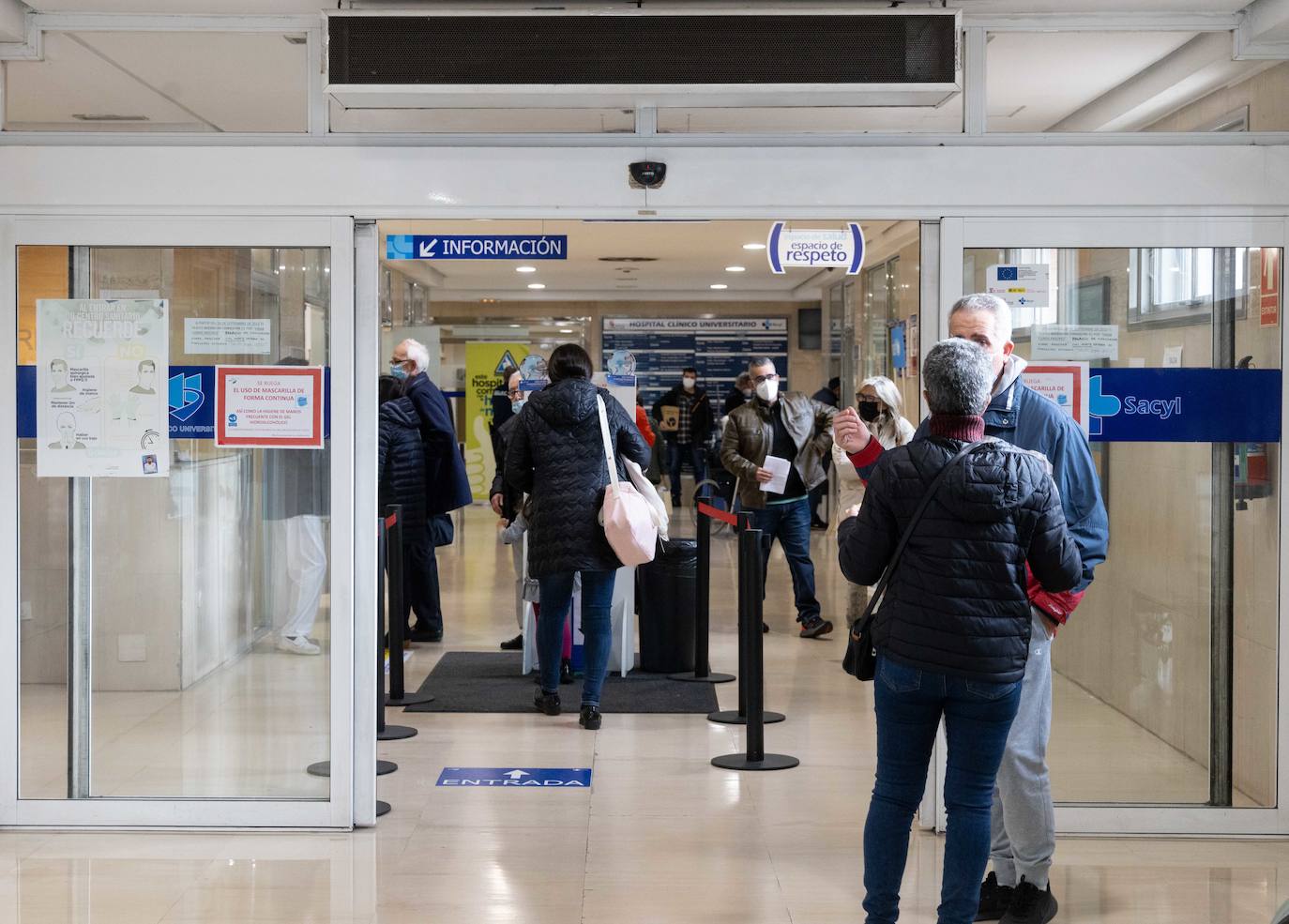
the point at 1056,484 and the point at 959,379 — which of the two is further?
the point at 1056,484

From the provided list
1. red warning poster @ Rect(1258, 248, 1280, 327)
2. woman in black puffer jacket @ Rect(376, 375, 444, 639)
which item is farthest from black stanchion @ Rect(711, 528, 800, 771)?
woman in black puffer jacket @ Rect(376, 375, 444, 639)

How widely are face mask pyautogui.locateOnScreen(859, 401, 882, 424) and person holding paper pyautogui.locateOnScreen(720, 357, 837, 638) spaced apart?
3.82 feet

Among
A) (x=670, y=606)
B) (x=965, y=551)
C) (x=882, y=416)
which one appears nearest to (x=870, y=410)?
A: (x=882, y=416)

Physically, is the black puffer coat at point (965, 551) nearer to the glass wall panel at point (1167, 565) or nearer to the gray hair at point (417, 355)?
the glass wall panel at point (1167, 565)

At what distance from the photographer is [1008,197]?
4504 millimetres

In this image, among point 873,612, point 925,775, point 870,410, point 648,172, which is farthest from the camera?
point 870,410

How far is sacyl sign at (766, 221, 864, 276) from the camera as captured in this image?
22.1ft

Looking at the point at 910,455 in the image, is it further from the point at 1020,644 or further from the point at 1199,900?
the point at 1199,900

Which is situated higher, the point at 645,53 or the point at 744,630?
the point at 645,53

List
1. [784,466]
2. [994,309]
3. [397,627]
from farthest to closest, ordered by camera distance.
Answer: [784,466] → [397,627] → [994,309]

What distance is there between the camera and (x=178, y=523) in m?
4.66

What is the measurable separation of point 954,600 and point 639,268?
597 inches

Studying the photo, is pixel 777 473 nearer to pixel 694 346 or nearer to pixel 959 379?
pixel 959 379

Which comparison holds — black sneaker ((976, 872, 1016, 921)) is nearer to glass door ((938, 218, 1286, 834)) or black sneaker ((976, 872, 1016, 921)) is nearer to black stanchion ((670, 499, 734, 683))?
glass door ((938, 218, 1286, 834))
